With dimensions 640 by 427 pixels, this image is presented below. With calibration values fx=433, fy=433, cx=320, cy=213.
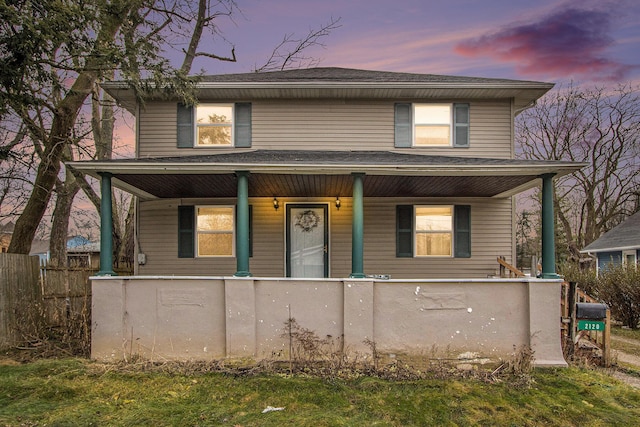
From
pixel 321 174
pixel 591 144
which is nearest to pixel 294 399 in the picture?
pixel 321 174

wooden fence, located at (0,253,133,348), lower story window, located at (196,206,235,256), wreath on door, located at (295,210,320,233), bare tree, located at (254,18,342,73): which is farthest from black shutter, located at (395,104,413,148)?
bare tree, located at (254,18,342,73)

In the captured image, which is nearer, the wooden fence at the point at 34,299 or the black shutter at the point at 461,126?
the wooden fence at the point at 34,299

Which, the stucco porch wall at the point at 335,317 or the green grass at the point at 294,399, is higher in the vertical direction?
the stucco porch wall at the point at 335,317

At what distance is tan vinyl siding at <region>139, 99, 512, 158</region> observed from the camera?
9344 millimetres

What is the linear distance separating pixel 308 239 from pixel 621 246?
15032 millimetres

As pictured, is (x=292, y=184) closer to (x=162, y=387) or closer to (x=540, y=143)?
(x=162, y=387)

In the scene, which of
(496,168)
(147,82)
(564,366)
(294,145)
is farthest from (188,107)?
(564,366)

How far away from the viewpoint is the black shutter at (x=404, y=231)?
9352 millimetres

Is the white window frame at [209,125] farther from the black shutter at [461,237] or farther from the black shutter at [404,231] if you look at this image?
the black shutter at [461,237]

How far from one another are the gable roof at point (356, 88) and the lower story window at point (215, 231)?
246cm

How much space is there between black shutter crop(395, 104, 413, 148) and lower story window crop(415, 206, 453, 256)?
154cm

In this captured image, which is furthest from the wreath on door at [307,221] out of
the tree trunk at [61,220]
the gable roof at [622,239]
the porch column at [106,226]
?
the gable roof at [622,239]

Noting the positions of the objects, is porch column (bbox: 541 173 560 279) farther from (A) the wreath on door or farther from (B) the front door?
(A) the wreath on door

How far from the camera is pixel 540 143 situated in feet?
80.4
